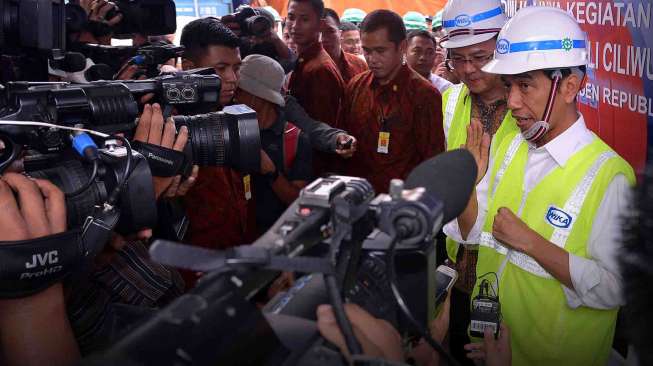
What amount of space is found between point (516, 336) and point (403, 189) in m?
1.14

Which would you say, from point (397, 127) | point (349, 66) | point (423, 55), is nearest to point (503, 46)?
point (397, 127)

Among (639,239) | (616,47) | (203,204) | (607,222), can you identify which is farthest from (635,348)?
(203,204)

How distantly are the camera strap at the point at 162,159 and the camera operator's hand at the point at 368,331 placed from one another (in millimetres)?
948

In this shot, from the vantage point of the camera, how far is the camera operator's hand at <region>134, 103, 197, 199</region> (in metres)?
1.72

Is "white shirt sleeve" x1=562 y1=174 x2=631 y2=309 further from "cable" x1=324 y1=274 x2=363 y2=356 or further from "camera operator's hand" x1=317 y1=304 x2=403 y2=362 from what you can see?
"cable" x1=324 y1=274 x2=363 y2=356

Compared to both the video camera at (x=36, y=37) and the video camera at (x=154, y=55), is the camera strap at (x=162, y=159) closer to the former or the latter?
the video camera at (x=36, y=37)

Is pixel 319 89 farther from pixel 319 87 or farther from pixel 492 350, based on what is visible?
pixel 492 350

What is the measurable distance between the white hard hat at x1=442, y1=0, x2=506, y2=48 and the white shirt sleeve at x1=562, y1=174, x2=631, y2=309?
1296 mm

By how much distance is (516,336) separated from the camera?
1.85 meters

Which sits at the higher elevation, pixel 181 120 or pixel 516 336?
pixel 181 120

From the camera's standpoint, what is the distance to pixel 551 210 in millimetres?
1740

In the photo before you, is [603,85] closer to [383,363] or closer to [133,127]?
[133,127]

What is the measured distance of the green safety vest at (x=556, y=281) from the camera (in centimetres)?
168

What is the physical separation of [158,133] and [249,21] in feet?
6.52
